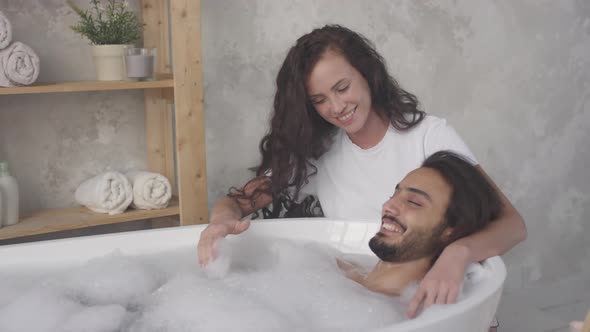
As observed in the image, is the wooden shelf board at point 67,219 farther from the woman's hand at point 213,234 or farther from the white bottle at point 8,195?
the woman's hand at point 213,234

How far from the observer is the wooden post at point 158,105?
231cm

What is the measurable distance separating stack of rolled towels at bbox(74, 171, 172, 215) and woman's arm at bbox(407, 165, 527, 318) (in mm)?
1041

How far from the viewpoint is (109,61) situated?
6.98ft

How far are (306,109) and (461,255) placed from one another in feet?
2.23

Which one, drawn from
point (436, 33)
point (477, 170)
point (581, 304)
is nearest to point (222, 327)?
point (477, 170)

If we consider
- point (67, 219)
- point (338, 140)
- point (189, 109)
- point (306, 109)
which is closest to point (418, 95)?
point (338, 140)

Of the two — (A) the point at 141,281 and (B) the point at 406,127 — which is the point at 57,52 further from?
(B) the point at 406,127

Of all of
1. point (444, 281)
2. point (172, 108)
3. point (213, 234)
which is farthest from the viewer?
point (172, 108)

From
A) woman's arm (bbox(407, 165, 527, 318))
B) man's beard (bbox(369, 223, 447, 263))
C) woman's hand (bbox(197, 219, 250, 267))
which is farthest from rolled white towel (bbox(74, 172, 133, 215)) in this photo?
woman's arm (bbox(407, 165, 527, 318))

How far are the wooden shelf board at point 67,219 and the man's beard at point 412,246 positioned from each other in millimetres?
869

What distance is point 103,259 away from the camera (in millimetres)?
1800

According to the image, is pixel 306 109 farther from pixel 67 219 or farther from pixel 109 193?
pixel 67 219

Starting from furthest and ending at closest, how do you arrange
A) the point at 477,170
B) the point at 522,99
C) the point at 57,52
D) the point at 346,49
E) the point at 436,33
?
the point at 522,99, the point at 436,33, the point at 57,52, the point at 346,49, the point at 477,170

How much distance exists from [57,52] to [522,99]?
210 cm
